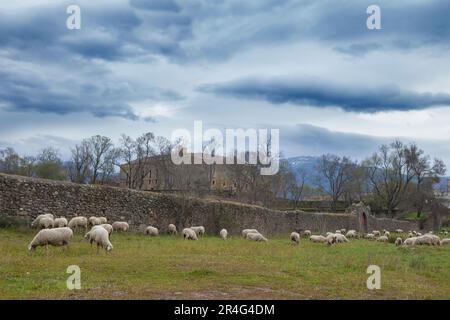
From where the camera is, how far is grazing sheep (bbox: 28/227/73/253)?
52.7 feet

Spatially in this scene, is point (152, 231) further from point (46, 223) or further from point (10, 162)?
point (10, 162)

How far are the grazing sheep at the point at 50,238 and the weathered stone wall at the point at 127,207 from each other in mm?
7326

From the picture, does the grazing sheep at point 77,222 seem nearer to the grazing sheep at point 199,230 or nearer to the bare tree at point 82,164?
the grazing sheep at point 199,230

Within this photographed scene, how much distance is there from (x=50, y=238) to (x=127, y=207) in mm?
12470

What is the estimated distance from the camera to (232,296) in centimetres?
987

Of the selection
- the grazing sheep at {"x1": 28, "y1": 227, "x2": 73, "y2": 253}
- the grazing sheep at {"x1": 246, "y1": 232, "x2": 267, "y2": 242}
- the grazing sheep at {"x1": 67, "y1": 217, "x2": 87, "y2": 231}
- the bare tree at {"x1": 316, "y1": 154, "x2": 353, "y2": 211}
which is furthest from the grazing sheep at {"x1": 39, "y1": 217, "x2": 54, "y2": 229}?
the bare tree at {"x1": 316, "y1": 154, "x2": 353, "y2": 211}

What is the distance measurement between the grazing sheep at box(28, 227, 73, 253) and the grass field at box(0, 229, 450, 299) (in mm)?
346

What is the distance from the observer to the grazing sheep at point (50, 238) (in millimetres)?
16062

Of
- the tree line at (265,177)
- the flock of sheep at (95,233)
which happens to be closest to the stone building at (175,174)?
the tree line at (265,177)

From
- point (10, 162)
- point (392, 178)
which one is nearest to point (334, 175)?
point (392, 178)

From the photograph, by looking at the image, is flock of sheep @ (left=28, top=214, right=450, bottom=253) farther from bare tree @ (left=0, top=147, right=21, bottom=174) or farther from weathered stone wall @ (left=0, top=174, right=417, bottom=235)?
bare tree @ (left=0, top=147, right=21, bottom=174)

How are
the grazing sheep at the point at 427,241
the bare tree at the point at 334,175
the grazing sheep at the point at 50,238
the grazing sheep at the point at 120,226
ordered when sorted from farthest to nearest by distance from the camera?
the bare tree at the point at 334,175, the grazing sheep at the point at 427,241, the grazing sheep at the point at 120,226, the grazing sheep at the point at 50,238
